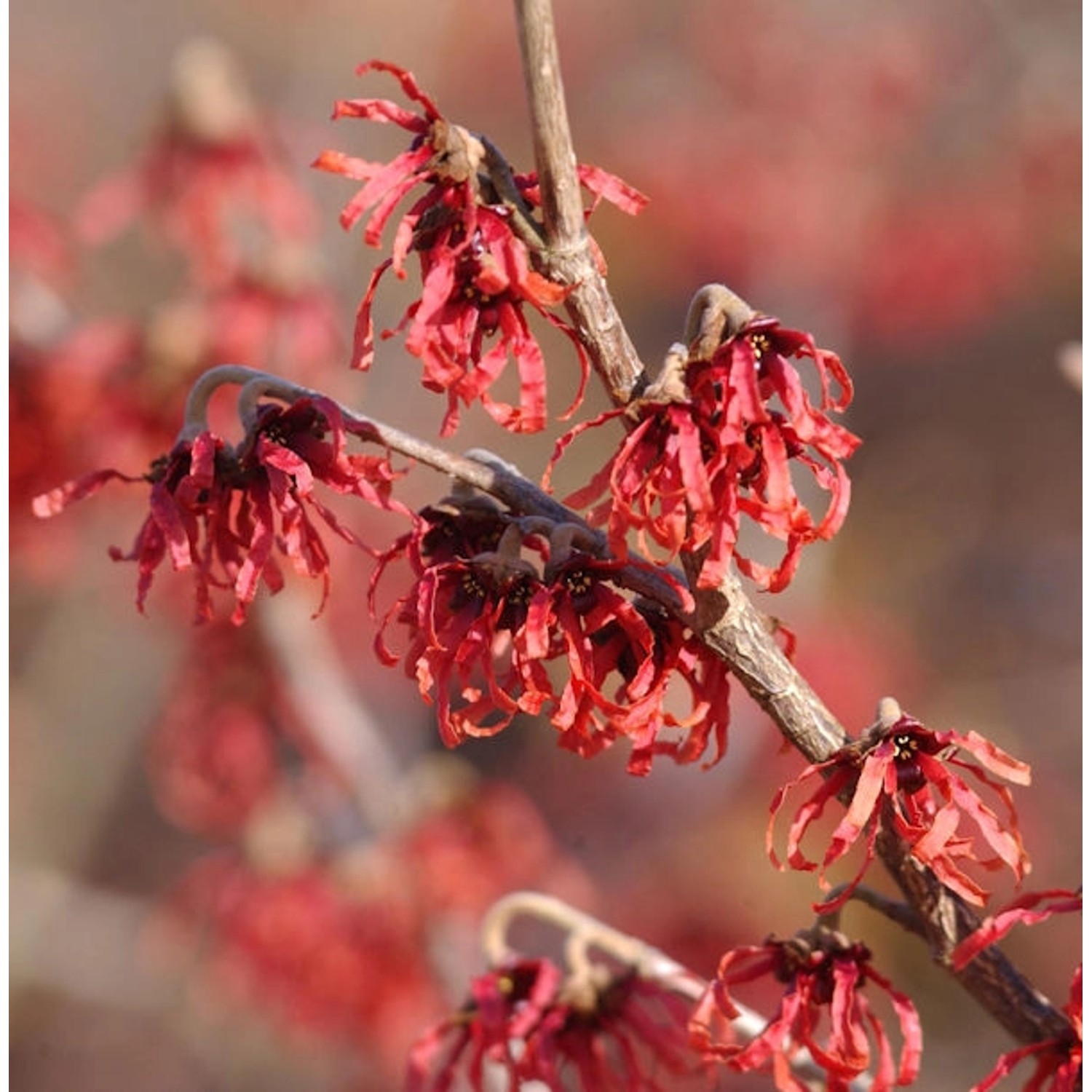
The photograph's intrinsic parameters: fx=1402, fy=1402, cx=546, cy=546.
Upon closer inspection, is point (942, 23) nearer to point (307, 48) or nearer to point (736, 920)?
point (307, 48)

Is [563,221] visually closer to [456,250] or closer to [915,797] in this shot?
[456,250]

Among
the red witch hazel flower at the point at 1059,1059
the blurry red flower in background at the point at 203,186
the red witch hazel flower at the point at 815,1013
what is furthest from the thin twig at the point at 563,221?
the blurry red flower in background at the point at 203,186

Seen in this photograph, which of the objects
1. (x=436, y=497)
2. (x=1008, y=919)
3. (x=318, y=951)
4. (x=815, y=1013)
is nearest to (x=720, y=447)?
(x=1008, y=919)

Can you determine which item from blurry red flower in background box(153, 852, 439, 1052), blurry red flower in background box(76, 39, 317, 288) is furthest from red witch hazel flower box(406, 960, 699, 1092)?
blurry red flower in background box(76, 39, 317, 288)

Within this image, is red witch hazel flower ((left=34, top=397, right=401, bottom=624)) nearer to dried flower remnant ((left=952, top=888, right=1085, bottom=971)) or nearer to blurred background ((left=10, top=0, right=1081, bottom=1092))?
dried flower remnant ((left=952, top=888, right=1085, bottom=971))

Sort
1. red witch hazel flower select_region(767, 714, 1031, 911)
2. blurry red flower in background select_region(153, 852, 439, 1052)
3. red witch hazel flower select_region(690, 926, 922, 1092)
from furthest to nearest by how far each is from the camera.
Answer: blurry red flower in background select_region(153, 852, 439, 1052) < red witch hazel flower select_region(690, 926, 922, 1092) < red witch hazel flower select_region(767, 714, 1031, 911)

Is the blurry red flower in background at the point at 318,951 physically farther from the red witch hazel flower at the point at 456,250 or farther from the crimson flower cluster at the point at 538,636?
the red witch hazel flower at the point at 456,250

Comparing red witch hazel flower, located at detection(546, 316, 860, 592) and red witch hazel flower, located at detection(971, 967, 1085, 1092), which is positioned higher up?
red witch hazel flower, located at detection(546, 316, 860, 592)
